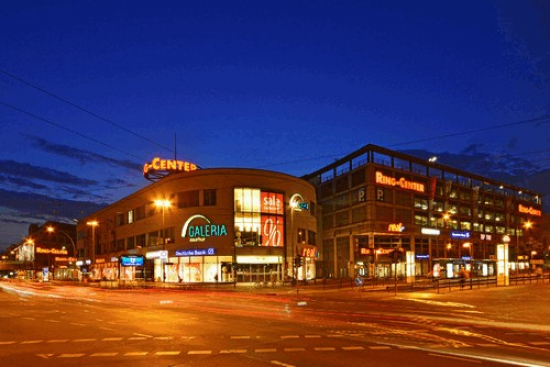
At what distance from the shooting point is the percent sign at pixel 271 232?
207 feet

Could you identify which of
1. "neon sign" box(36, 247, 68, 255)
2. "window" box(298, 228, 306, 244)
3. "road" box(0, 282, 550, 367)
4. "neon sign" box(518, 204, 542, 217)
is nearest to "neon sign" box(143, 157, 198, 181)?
"window" box(298, 228, 306, 244)

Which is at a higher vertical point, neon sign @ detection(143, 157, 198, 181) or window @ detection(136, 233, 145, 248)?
neon sign @ detection(143, 157, 198, 181)

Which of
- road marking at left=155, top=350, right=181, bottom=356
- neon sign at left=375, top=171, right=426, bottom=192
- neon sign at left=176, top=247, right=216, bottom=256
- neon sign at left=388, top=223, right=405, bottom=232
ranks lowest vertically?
neon sign at left=176, top=247, right=216, bottom=256

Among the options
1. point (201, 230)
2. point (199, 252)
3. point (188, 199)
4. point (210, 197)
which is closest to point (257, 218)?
point (210, 197)

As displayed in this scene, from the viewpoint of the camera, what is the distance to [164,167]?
7356cm

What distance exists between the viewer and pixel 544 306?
A: 2723 centimetres

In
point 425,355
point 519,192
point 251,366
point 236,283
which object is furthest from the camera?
point 519,192

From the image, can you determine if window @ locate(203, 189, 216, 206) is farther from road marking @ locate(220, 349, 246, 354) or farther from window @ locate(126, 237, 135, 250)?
road marking @ locate(220, 349, 246, 354)

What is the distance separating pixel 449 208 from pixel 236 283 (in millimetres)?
47707

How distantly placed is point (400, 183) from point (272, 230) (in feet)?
87.7

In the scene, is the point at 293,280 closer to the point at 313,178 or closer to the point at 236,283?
the point at 236,283

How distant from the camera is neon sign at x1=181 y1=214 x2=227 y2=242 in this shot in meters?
61.7

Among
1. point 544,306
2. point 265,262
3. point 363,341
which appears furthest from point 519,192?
point 363,341

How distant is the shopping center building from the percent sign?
560 inches
